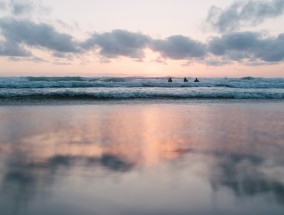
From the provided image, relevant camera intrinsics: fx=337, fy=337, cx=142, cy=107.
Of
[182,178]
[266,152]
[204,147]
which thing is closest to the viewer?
[182,178]

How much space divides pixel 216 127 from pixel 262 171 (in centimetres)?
372

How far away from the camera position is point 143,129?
7660 mm

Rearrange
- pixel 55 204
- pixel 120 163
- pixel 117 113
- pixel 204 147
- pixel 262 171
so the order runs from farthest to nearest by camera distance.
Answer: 1. pixel 117 113
2. pixel 204 147
3. pixel 120 163
4. pixel 262 171
5. pixel 55 204

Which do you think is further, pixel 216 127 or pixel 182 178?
pixel 216 127

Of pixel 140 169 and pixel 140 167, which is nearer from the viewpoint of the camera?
pixel 140 169

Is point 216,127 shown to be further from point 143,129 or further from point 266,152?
point 266,152

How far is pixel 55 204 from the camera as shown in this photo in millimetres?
3191

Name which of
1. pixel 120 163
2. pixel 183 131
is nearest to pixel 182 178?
pixel 120 163

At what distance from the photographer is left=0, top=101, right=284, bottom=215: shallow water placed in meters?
3.21

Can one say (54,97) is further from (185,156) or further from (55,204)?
(55,204)

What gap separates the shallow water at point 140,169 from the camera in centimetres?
321

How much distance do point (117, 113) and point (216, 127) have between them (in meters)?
3.60

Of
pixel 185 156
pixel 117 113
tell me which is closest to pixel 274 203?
pixel 185 156

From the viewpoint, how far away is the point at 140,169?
4.34 meters
